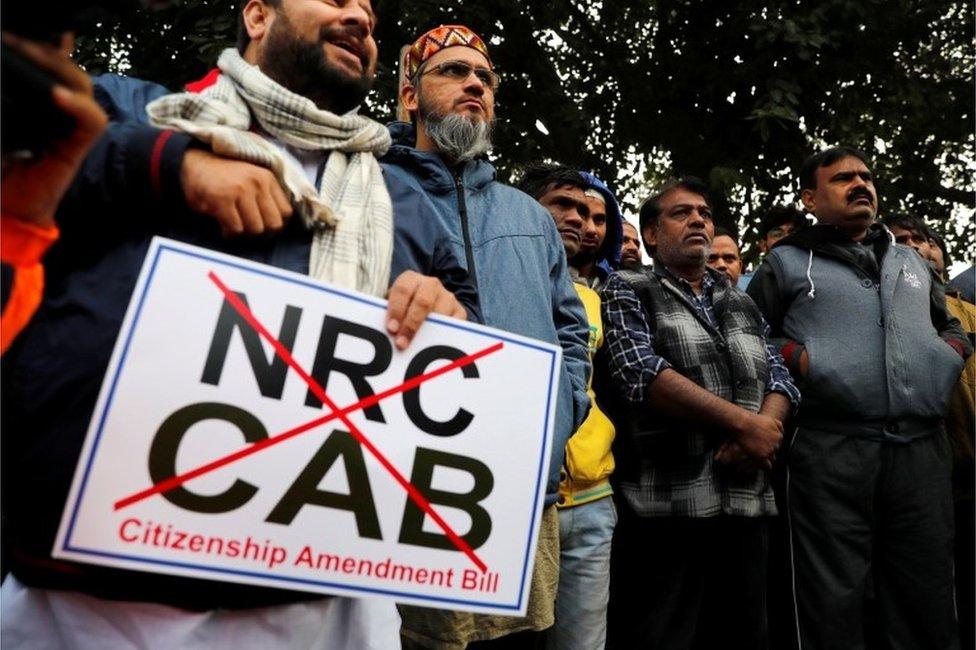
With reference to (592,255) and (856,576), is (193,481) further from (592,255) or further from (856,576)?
(856,576)

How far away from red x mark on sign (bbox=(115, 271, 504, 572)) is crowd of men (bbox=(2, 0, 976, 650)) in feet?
0.29

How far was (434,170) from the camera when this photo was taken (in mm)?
2447

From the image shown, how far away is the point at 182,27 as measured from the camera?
6277mm

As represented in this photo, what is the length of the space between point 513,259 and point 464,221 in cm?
18

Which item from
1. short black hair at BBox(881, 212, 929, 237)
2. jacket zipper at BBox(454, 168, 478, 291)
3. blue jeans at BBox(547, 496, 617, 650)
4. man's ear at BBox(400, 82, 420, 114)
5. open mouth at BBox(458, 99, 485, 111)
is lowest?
blue jeans at BBox(547, 496, 617, 650)

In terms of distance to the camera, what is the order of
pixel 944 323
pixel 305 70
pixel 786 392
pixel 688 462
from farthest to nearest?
pixel 944 323 → pixel 786 392 → pixel 688 462 → pixel 305 70

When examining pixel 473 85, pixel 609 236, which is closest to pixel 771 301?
pixel 609 236

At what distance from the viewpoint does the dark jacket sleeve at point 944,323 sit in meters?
3.73

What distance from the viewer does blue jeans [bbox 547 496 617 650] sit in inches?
108

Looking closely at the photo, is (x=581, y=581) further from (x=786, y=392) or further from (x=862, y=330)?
(x=862, y=330)

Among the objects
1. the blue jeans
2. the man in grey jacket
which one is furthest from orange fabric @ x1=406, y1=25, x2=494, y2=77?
the man in grey jacket

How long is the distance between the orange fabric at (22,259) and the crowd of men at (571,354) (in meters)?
0.21

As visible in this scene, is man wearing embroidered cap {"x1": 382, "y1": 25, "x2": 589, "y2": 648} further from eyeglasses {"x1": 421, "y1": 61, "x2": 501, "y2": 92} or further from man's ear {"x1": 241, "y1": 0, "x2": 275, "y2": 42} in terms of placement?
man's ear {"x1": 241, "y1": 0, "x2": 275, "y2": 42}

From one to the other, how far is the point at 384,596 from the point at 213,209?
0.61 metres
